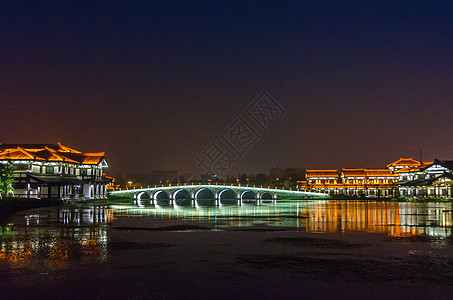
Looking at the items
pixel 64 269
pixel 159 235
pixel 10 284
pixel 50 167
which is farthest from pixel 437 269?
pixel 50 167

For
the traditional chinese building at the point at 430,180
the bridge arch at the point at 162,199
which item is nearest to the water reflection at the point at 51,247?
the bridge arch at the point at 162,199

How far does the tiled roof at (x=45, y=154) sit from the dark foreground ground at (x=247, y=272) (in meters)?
59.5

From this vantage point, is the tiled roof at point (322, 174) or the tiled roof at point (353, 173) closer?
the tiled roof at point (353, 173)

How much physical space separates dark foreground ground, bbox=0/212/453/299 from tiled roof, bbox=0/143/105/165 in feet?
195

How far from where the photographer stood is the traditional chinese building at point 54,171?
71.8 meters

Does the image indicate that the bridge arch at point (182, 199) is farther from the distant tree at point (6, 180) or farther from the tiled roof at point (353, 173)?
the tiled roof at point (353, 173)

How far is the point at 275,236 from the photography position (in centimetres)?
2494

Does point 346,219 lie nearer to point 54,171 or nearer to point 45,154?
point 54,171

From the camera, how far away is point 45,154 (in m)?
78.9

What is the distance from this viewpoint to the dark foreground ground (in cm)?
1169

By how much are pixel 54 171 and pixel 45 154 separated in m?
3.47

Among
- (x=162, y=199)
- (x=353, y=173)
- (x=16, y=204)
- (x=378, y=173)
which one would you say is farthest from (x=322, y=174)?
(x=16, y=204)

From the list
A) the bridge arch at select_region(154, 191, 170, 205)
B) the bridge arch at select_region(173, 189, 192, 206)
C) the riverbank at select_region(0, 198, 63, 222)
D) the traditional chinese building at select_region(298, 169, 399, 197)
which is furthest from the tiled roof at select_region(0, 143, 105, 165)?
the traditional chinese building at select_region(298, 169, 399, 197)

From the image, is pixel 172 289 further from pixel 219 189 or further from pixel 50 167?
pixel 219 189
